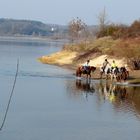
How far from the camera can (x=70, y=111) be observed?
3195 cm

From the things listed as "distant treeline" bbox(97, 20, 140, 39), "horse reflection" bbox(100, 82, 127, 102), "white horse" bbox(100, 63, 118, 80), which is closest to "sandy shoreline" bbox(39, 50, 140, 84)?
"white horse" bbox(100, 63, 118, 80)

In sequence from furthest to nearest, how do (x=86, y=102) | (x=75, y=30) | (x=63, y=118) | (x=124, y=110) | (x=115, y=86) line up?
(x=75, y=30), (x=115, y=86), (x=86, y=102), (x=124, y=110), (x=63, y=118)

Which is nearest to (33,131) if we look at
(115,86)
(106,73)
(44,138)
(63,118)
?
(44,138)

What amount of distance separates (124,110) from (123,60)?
112 feet

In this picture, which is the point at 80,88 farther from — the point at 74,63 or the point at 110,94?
the point at 74,63

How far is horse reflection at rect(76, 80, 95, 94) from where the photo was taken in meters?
43.9

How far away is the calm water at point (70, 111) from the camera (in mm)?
25234

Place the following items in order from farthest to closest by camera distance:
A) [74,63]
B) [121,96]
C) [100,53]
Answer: [74,63] < [100,53] < [121,96]

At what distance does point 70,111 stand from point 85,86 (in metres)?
15.0

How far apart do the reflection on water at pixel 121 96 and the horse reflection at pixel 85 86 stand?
576 millimetres

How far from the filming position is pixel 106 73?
52062mm

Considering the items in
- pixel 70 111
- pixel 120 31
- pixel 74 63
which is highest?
pixel 120 31

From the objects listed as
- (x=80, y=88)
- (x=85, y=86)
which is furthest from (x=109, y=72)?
(x=80, y=88)

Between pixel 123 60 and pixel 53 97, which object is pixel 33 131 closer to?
pixel 53 97
